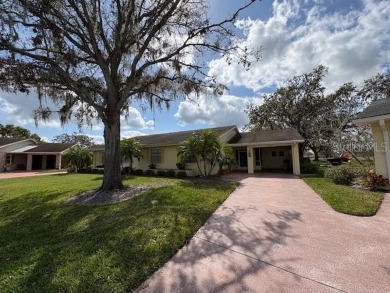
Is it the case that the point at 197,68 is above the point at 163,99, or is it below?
above

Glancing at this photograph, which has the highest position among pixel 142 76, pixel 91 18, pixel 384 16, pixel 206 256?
pixel 384 16

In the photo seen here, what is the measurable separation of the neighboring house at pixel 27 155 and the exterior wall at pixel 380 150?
36.2 m

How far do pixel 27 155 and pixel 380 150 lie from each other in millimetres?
39015

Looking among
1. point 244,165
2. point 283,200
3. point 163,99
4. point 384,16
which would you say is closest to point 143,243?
point 283,200

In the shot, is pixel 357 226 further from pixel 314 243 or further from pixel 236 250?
pixel 236 250

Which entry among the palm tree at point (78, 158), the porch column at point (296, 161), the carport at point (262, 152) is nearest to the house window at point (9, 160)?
the palm tree at point (78, 158)

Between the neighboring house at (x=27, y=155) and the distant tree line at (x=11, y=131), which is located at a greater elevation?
the distant tree line at (x=11, y=131)

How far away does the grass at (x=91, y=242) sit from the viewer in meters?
3.31

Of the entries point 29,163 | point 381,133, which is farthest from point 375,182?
point 29,163

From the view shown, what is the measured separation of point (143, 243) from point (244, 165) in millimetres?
17272

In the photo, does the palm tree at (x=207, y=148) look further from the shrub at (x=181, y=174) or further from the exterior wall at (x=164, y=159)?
the exterior wall at (x=164, y=159)

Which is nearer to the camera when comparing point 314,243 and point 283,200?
point 314,243

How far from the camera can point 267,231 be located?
507 centimetres

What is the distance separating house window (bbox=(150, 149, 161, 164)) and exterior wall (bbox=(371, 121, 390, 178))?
1552 cm
